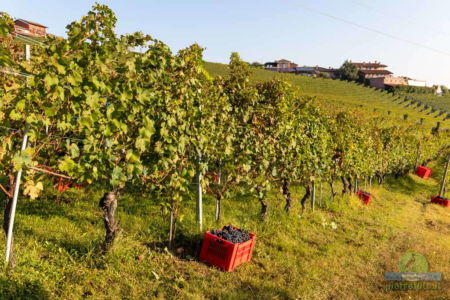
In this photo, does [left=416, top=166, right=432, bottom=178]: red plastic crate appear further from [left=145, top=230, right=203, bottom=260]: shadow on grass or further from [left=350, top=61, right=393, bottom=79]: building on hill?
[left=350, top=61, right=393, bottom=79]: building on hill

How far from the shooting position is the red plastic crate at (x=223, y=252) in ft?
15.6

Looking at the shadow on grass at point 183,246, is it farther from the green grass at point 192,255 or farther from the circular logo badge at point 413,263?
the circular logo badge at point 413,263

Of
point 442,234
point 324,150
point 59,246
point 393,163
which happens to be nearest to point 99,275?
point 59,246

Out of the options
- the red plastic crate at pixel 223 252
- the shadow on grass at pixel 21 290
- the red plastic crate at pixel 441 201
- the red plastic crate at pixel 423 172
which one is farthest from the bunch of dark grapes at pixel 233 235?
the red plastic crate at pixel 423 172

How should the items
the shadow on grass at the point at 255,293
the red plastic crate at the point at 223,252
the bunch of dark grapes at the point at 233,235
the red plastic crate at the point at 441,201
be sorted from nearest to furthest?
the shadow on grass at the point at 255,293 → the red plastic crate at the point at 223,252 → the bunch of dark grapes at the point at 233,235 → the red plastic crate at the point at 441,201

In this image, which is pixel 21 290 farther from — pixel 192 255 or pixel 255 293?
pixel 255 293

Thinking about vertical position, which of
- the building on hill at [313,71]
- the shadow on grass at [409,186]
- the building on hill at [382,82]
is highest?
the building on hill at [313,71]

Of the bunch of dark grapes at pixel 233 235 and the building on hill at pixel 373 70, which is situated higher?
the building on hill at pixel 373 70

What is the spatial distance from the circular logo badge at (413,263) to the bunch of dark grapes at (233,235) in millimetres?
2927

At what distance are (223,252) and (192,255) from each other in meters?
0.63

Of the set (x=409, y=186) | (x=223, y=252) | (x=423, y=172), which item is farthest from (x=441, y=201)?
(x=223, y=252)

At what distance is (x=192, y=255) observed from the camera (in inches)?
204

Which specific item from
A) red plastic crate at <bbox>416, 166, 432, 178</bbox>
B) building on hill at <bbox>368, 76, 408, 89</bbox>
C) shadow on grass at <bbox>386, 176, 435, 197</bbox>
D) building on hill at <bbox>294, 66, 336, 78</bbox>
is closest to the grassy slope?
shadow on grass at <bbox>386, 176, 435, 197</bbox>

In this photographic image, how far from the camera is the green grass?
157 inches
